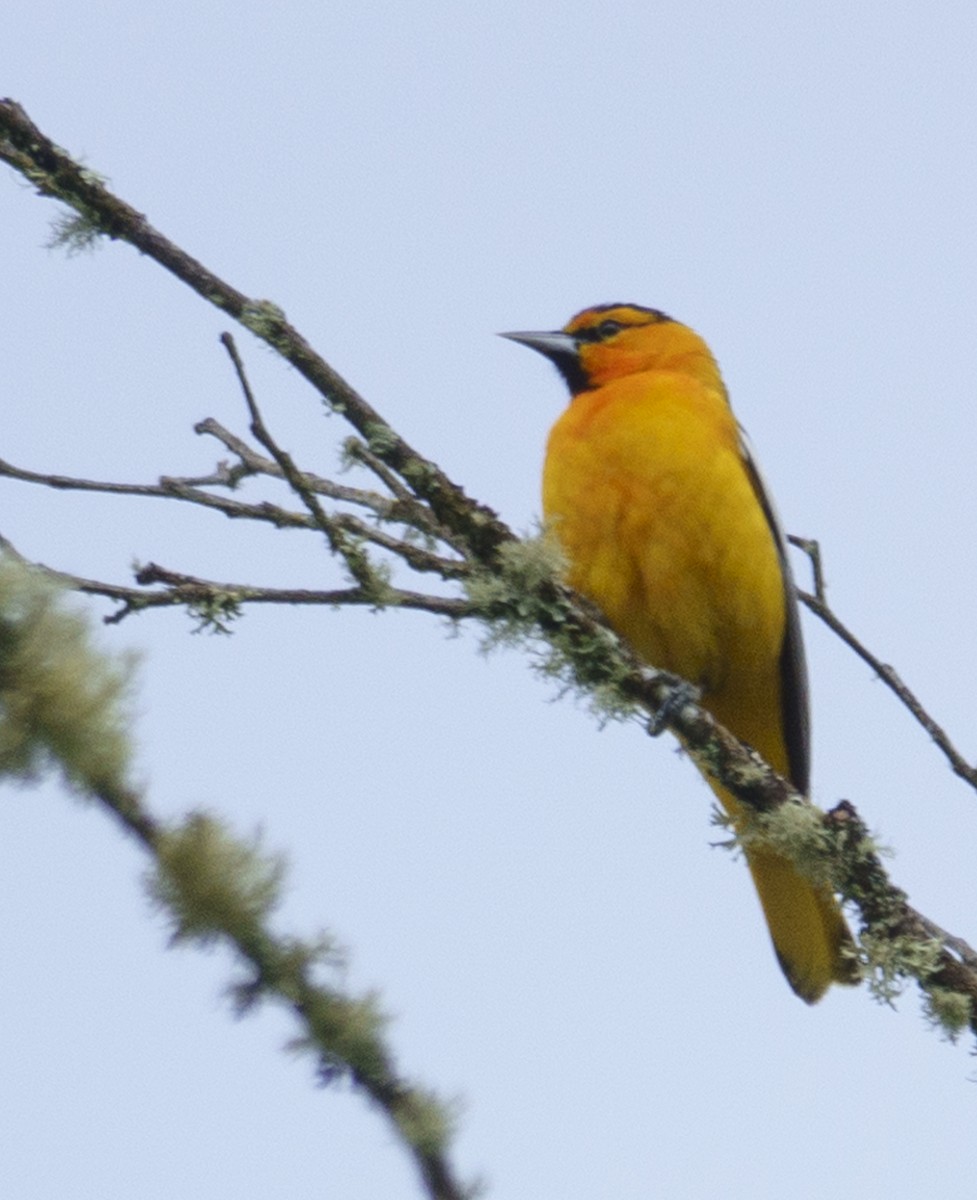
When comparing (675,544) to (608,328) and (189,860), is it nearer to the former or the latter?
(608,328)

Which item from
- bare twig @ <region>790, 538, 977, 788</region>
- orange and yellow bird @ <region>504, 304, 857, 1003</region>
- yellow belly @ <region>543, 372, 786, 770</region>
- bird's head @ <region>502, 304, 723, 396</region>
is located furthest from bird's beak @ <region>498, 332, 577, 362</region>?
bare twig @ <region>790, 538, 977, 788</region>

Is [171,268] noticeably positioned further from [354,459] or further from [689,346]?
[689,346]

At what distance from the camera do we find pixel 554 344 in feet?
16.7

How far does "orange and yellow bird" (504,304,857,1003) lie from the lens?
3873 millimetres

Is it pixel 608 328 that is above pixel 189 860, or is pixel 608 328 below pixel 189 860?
above

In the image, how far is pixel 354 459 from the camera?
8.61 feet

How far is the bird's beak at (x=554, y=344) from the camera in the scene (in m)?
5.03

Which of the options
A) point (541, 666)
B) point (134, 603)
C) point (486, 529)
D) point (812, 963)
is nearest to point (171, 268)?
point (134, 603)

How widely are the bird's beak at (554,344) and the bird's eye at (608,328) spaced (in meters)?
0.09

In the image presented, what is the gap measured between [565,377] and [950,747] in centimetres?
262

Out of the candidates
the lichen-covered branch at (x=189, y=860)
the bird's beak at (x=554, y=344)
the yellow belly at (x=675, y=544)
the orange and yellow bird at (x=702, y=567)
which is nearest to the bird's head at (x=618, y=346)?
the bird's beak at (x=554, y=344)

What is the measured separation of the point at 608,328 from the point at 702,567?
1.45m

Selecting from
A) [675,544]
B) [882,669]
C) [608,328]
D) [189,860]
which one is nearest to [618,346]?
[608,328]

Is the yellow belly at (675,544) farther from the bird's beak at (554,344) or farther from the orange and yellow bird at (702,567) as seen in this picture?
the bird's beak at (554,344)
